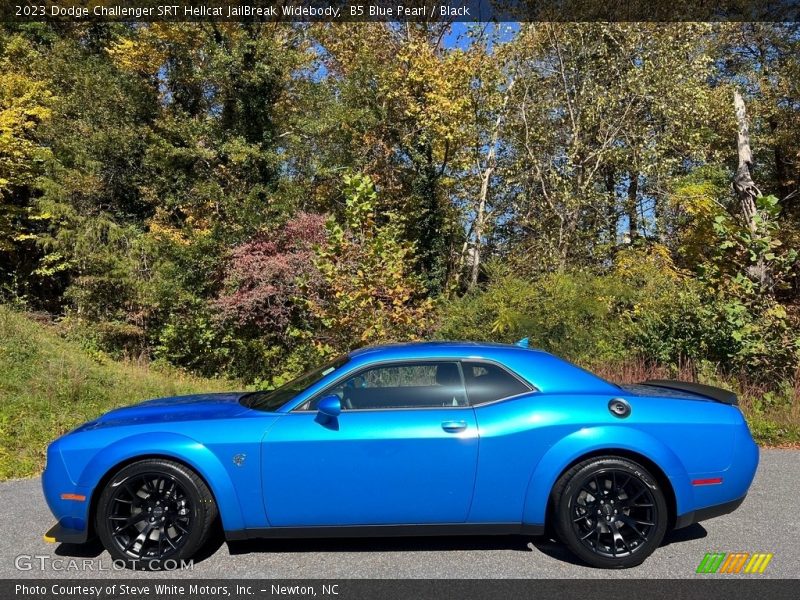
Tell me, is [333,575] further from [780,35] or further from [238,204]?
[780,35]

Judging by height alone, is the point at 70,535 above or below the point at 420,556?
above

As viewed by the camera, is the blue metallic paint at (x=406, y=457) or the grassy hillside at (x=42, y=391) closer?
the blue metallic paint at (x=406, y=457)

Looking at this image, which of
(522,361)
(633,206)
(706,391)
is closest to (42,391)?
(522,361)

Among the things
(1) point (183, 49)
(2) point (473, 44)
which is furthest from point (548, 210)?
(1) point (183, 49)

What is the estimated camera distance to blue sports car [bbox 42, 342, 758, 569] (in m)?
3.89

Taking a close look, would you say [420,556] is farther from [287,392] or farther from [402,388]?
[287,392]

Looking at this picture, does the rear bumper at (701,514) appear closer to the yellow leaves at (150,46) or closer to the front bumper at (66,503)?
the front bumper at (66,503)

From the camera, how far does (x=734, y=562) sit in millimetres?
3957

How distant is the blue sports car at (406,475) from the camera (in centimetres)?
389

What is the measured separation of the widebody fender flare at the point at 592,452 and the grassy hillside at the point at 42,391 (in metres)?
5.45

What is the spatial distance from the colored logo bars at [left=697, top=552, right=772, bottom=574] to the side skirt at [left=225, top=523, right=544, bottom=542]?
3.53 feet

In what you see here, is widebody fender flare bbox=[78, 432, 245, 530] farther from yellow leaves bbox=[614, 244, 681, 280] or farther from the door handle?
yellow leaves bbox=[614, 244, 681, 280]

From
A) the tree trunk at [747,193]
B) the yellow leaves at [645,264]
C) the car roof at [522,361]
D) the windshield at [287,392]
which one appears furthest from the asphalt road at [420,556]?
the yellow leaves at [645,264]

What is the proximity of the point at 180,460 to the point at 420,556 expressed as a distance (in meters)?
1.67
